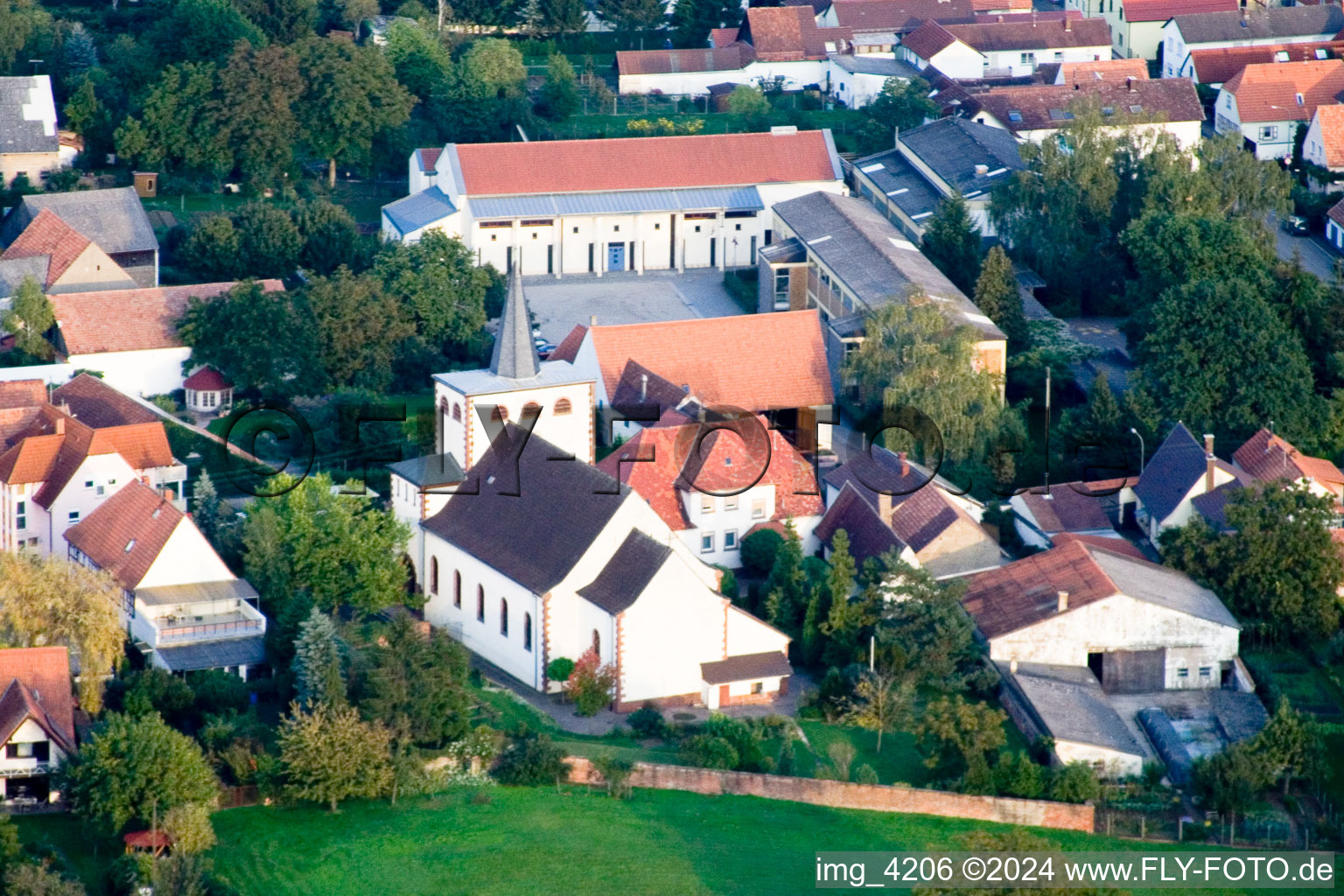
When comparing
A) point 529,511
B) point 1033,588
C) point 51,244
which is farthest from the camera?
point 51,244

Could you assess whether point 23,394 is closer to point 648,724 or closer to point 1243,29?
point 648,724

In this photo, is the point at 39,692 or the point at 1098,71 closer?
the point at 39,692

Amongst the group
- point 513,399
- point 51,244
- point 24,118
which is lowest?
point 513,399

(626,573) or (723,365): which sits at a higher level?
(723,365)

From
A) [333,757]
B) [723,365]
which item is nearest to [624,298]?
[723,365]

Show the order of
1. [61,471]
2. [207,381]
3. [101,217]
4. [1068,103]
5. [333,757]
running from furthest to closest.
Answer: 1. [1068,103]
2. [101,217]
3. [207,381]
4. [61,471]
5. [333,757]

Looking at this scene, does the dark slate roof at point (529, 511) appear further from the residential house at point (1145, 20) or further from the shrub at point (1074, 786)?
the residential house at point (1145, 20)
